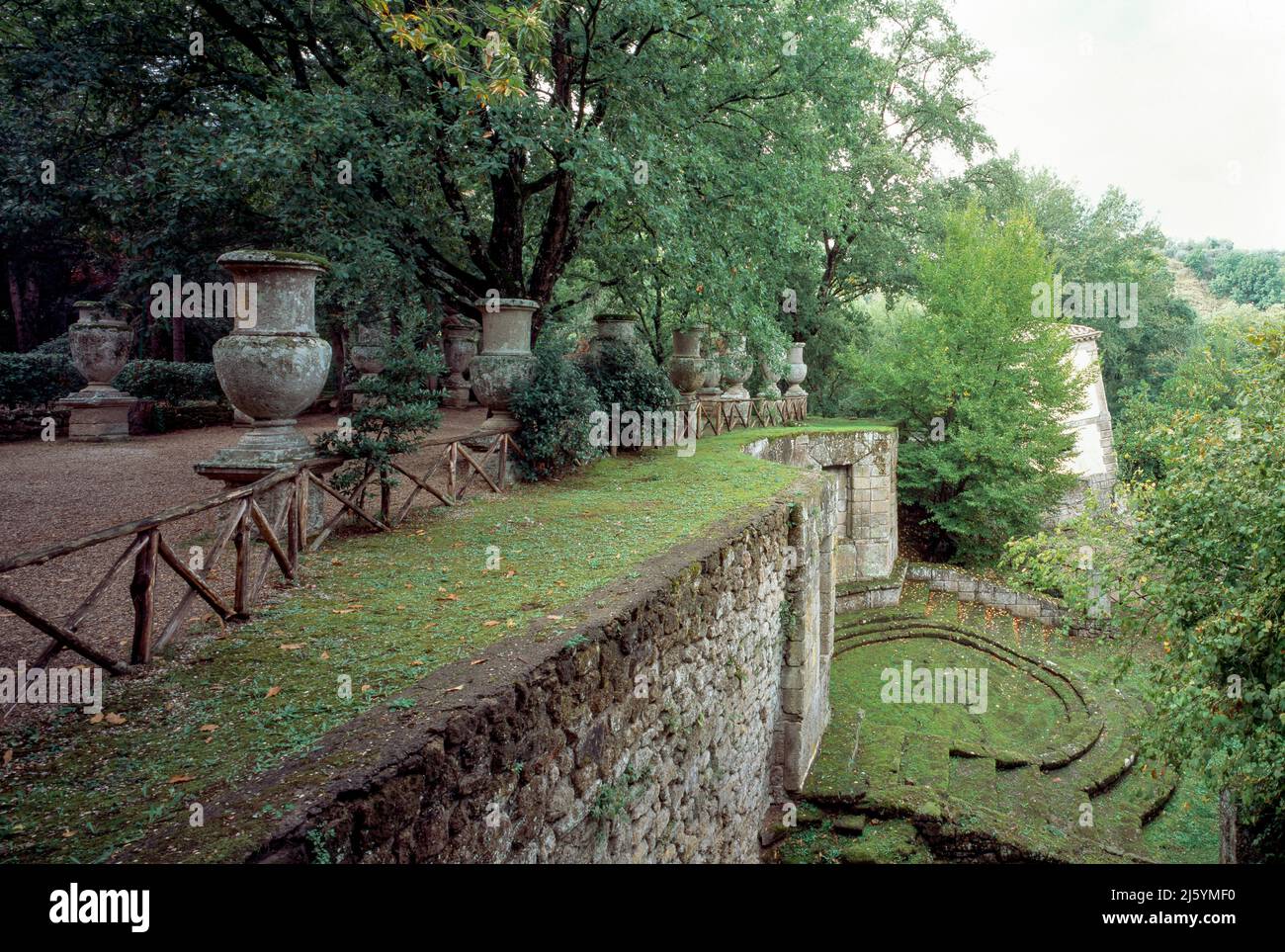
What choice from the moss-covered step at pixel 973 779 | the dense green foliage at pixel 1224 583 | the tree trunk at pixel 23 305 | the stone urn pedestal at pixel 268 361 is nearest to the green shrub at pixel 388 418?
the stone urn pedestal at pixel 268 361

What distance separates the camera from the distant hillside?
150 ft

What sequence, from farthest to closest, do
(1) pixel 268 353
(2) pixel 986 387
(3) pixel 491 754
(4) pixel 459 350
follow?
(4) pixel 459 350, (2) pixel 986 387, (1) pixel 268 353, (3) pixel 491 754

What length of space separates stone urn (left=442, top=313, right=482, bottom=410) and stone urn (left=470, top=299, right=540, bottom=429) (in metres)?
9.06

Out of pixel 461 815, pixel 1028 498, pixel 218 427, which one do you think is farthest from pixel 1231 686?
pixel 218 427

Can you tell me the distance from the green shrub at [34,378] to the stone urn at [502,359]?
8836mm

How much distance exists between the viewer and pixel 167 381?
14289mm

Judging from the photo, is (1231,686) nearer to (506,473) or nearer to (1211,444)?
(1211,444)

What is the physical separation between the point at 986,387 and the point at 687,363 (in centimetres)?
801

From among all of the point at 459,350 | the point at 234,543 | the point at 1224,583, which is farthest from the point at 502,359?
the point at 459,350

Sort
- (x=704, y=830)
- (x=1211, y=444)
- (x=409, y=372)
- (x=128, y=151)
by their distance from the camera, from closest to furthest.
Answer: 1. (x=704, y=830)
2. (x=409, y=372)
3. (x=1211, y=444)
4. (x=128, y=151)

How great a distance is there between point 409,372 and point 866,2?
16.9m

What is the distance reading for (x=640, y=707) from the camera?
4.65 meters

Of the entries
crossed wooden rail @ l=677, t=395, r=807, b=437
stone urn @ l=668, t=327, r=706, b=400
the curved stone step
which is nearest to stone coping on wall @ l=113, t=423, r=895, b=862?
the curved stone step

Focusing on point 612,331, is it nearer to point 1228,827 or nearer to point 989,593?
point 1228,827
